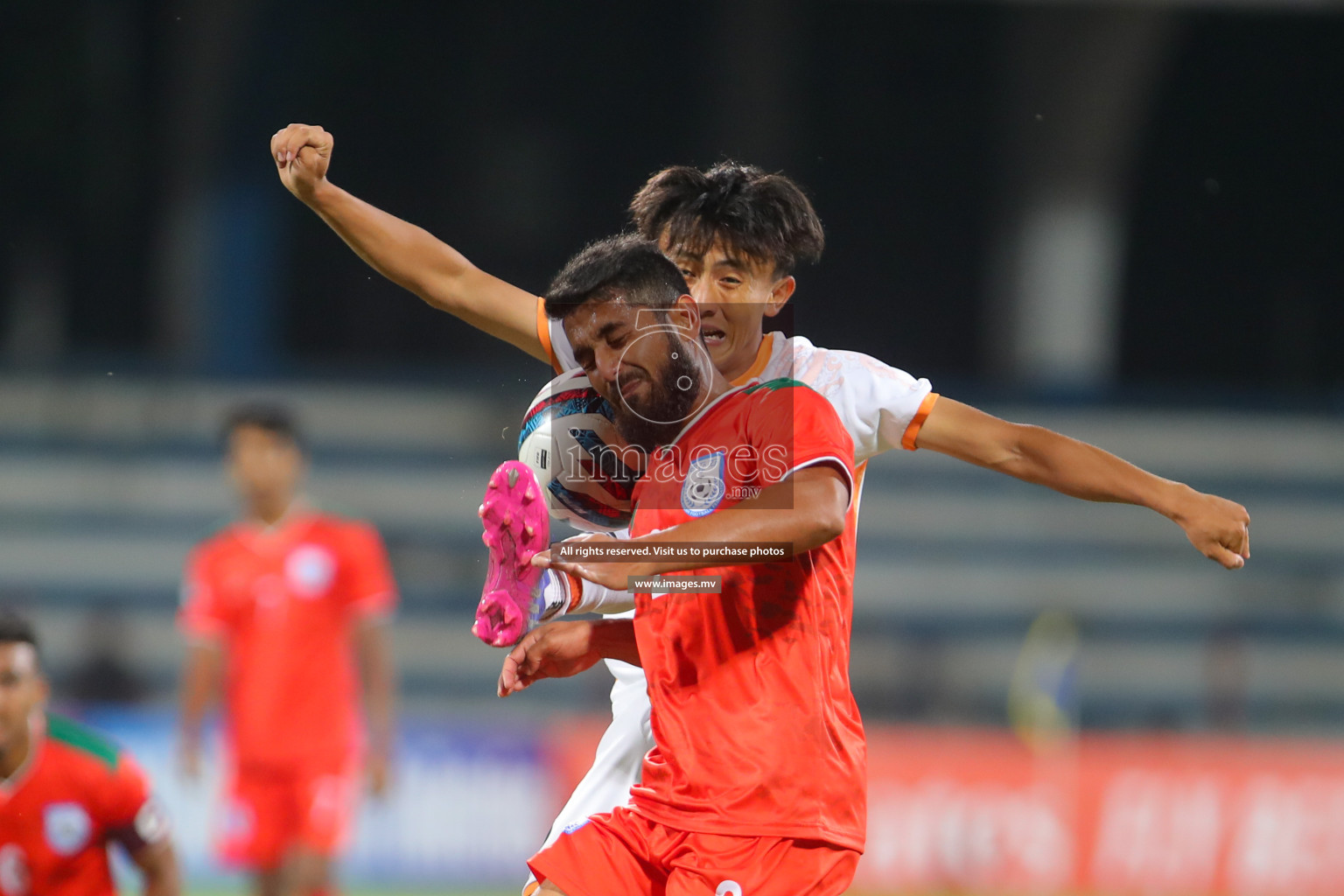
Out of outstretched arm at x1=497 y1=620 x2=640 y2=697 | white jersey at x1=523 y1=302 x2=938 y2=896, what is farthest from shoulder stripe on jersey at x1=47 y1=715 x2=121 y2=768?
outstretched arm at x1=497 y1=620 x2=640 y2=697

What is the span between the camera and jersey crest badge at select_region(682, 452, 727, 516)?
2518mm

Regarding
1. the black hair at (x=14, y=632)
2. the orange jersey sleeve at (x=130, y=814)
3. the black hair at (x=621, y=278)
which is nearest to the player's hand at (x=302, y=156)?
the black hair at (x=621, y=278)

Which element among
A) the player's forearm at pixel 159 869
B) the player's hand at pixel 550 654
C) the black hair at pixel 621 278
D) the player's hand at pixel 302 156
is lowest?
the player's forearm at pixel 159 869

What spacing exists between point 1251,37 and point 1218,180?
1289 mm

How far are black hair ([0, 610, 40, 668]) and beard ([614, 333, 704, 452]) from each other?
2.42m

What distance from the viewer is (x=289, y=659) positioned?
268 inches

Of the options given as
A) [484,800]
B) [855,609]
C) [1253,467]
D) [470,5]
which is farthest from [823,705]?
[470,5]

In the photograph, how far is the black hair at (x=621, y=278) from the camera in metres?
2.40

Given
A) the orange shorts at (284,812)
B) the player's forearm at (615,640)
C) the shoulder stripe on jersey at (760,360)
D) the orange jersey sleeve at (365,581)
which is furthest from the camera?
the orange jersey sleeve at (365,581)

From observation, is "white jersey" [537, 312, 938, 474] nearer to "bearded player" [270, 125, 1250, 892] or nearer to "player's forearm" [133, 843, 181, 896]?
"bearded player" [270, 125, 1250, 892]

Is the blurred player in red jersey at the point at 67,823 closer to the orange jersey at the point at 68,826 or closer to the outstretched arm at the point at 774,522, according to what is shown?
the orange jersey at the point at 68,826

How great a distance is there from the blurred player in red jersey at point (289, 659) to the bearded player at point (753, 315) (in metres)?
3.97

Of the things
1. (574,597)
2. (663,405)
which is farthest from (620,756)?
(663,405)

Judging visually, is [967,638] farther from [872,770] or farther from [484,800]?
[484,800]
